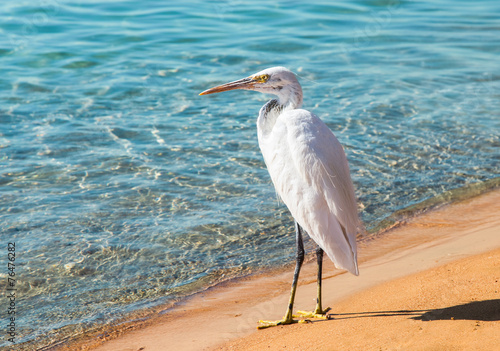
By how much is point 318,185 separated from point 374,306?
1.02m

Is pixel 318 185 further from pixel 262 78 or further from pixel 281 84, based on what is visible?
pixel 262 78

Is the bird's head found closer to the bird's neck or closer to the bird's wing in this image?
the bird's neck

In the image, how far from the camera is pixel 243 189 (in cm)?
674

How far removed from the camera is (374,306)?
423 cm

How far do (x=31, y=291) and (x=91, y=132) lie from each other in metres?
3.67

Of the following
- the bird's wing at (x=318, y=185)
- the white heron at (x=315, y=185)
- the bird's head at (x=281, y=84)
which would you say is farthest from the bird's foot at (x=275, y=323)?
the bird's head at (x=281, y=84)

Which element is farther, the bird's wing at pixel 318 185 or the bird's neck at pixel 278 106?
the bird's neck at pixel 278 106

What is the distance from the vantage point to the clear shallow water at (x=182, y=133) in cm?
533

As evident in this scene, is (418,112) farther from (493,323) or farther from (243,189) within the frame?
(493,323)

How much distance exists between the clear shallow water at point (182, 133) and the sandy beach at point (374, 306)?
0.38 m

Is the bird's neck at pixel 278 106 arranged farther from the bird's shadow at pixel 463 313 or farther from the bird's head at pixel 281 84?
the bird's shadow at pixel 463 313

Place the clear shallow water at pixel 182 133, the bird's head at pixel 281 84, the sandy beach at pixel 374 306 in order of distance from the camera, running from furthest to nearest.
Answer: the clear shallow water at pixel 182 133 < the bird's head at pixel 281 84 < the sandy beach at pixel 374 306

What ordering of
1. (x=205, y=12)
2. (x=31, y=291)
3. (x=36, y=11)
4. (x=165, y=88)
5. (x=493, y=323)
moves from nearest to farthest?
(x=493, y=323) → (x=31, y=291) → (x=165, y=88) → (x=36, y=11) → (x=205, y=12)

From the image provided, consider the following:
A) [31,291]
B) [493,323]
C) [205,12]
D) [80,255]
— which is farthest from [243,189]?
[205,12]
